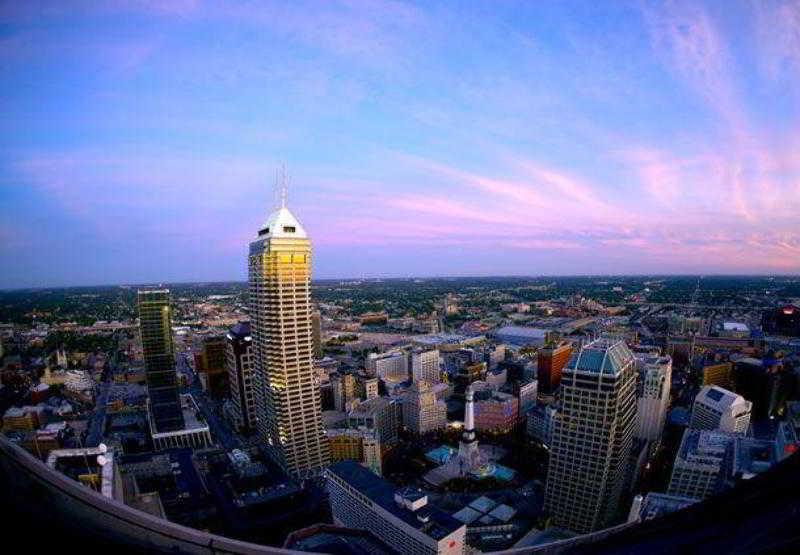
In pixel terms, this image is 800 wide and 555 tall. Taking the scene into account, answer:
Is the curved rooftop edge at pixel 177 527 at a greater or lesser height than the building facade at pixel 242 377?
greater

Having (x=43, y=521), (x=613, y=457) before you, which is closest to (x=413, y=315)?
(x=613, y=457)

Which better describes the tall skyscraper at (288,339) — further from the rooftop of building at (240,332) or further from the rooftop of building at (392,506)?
the rooftop of building at (240,332)

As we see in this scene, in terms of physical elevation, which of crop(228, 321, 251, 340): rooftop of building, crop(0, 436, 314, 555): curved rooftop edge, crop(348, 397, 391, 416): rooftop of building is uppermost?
crop(0, 436, 314, 555): curved rooftop edge

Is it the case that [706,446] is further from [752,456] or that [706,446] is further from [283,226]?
[283,226]

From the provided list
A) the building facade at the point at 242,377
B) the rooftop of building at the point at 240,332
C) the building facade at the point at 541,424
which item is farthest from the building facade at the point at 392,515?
the rooftop of building at the point at 240,332

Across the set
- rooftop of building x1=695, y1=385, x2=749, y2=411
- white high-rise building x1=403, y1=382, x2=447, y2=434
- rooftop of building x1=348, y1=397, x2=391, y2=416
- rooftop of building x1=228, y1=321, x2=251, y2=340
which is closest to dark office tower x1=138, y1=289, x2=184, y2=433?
rooftop of building x1=228, y1=321, x2=251, y2=340

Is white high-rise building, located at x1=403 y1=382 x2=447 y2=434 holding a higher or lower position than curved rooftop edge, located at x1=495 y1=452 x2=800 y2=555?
lower

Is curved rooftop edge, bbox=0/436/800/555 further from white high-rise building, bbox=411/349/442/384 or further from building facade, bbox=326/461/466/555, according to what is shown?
white high-rise building, bbox=411/349/442/384
